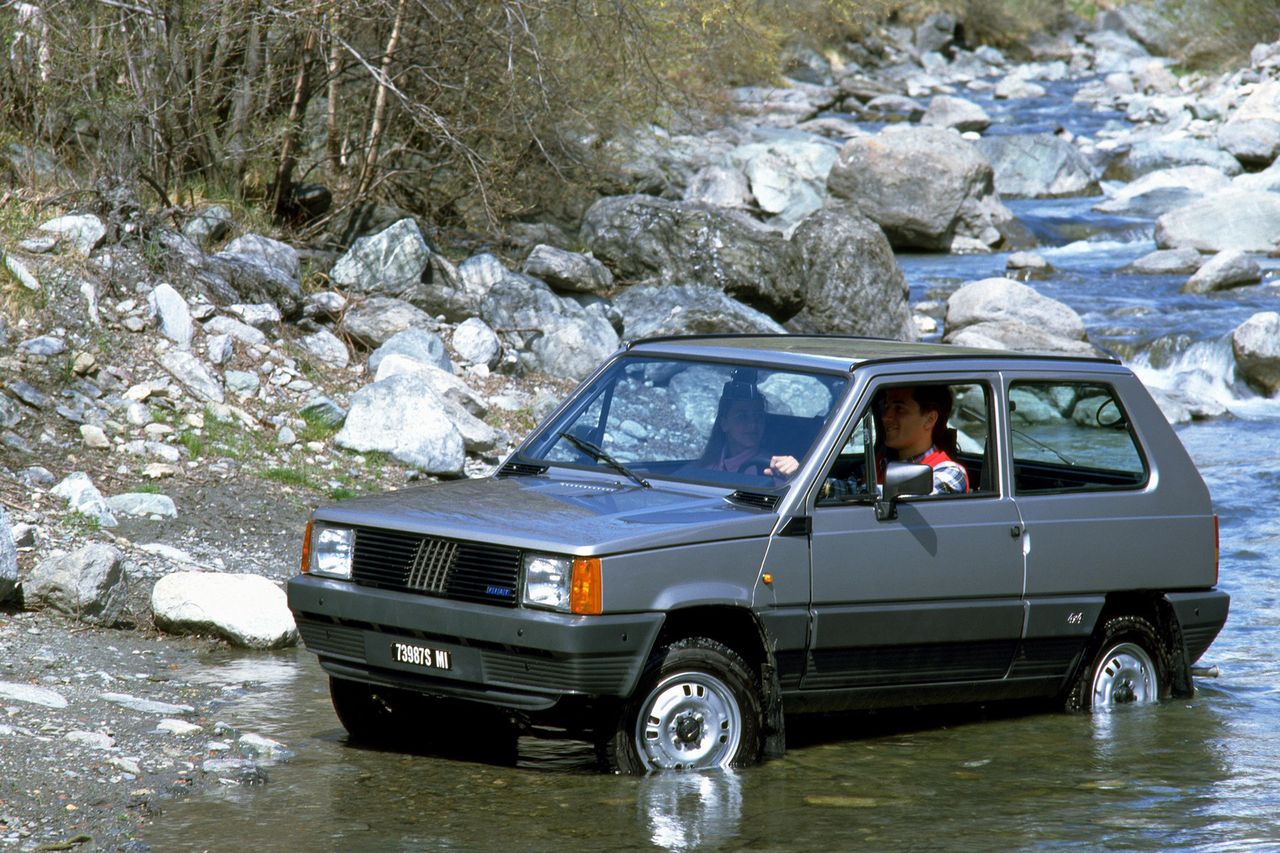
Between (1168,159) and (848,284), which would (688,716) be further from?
(1168,159)

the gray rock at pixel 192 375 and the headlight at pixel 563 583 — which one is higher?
the gray rock at pixel 192 375

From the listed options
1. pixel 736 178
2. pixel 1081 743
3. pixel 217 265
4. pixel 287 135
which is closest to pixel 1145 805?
pixel 1081 743

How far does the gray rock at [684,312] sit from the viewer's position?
54.0 feet

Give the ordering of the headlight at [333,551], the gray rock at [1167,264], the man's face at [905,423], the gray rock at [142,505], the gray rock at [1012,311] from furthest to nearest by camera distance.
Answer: the gray rock at [1167,264] < the gray rock at [1012,311] < the gray rock at [142,505] < the man's face at [905,423] < the headlight at [333,551]

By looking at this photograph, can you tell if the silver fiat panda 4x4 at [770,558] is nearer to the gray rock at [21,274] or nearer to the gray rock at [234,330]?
the gray rock at [21,274]

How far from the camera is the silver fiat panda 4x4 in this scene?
5.79m

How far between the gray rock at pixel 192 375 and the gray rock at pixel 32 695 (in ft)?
18.6

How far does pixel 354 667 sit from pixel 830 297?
13989 mm

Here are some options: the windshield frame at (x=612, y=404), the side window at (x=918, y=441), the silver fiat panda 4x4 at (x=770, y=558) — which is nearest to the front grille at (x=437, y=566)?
the silver fiat panda 4x4 at (x=770, y=558)

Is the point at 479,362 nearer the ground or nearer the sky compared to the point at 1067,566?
nearer the sky

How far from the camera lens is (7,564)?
26.3 feet

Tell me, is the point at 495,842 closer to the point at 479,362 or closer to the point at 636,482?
the point at 636,482

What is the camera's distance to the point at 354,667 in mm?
6121

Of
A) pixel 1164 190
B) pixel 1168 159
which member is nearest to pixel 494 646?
pixel 1164 190
